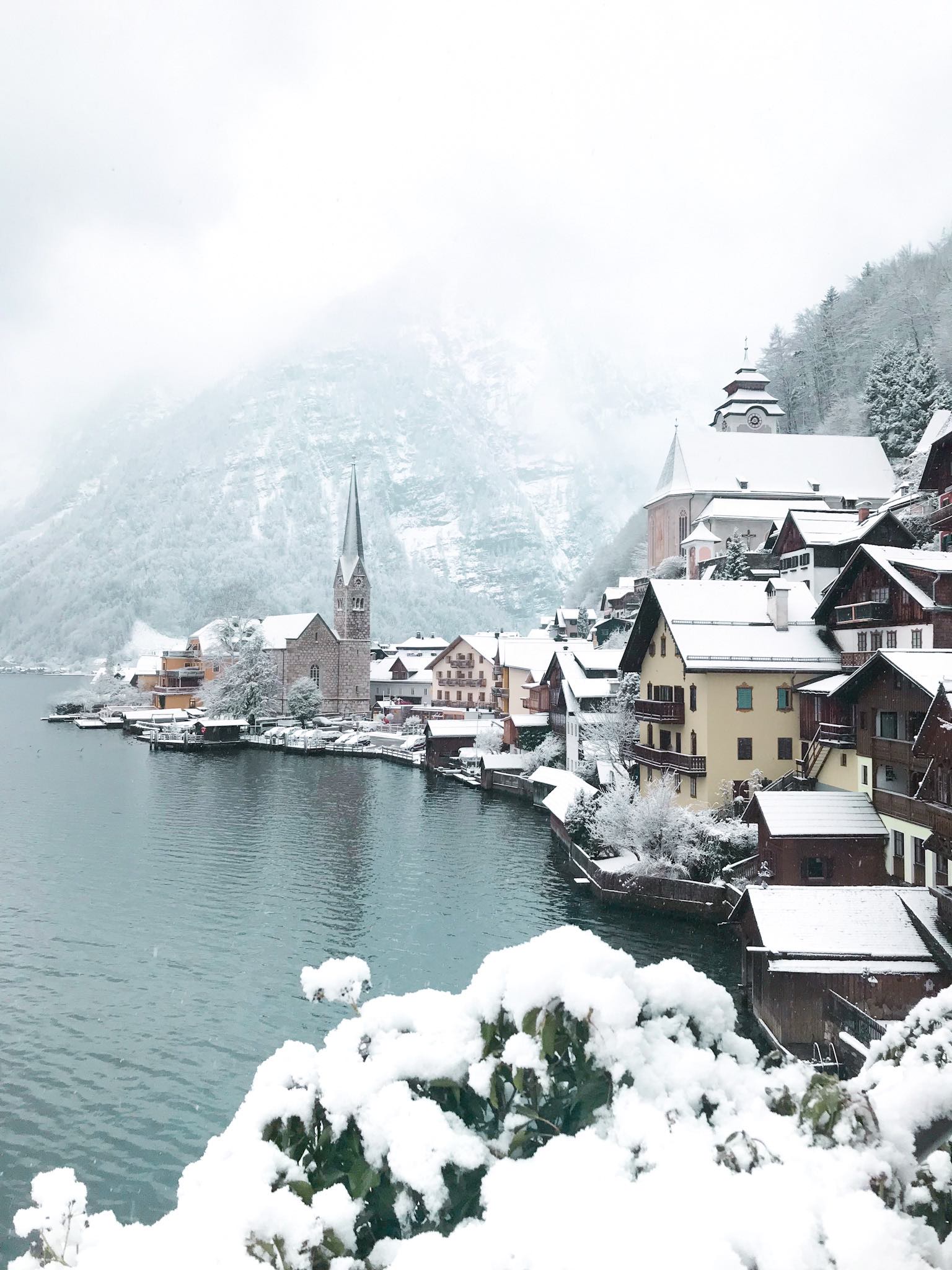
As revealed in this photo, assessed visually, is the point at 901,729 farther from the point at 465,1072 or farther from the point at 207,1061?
the point at 465,1072

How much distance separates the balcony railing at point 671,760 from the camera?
34312mm

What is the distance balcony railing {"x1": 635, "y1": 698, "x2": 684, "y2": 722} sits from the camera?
36.3 meters

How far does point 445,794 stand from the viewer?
186 feet

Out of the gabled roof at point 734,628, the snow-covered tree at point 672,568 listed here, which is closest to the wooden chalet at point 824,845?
the gabled roof at point 734,628

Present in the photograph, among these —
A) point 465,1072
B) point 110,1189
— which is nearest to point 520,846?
point 110,1189

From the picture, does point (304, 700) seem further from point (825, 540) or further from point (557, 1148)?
point (557, 1148)

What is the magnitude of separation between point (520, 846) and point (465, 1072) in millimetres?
36136

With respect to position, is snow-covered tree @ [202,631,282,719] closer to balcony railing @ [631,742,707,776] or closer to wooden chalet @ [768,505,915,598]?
balcony railing @ [631,742,707,776]

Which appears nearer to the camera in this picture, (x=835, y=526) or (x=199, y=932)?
(x=199, y=932)

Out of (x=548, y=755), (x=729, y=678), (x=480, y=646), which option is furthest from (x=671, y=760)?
(x=480, y=646)

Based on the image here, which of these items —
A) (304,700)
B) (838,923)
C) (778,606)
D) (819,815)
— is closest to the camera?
(838,923)

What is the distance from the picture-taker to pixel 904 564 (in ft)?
97.6

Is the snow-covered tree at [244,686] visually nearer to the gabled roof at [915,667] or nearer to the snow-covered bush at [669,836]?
the snow-covered bush at [669,836]

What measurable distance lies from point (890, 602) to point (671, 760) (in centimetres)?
1032
